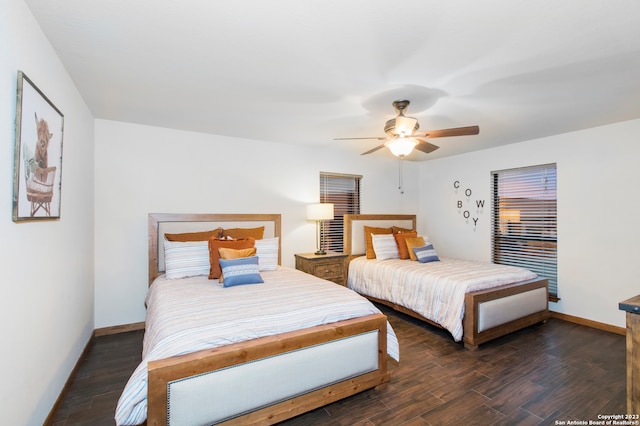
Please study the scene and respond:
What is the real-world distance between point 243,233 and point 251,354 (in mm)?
2212

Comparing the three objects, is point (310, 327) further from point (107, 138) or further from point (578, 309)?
point (578, 309)

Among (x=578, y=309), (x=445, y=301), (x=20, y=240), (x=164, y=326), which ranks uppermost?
(x=20, y=240)

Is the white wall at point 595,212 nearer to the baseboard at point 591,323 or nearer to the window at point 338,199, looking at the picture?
the baseboard at point 591,323

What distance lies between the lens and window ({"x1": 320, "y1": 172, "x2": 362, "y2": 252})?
4891 mm

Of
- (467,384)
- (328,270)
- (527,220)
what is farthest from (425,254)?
(467,384)

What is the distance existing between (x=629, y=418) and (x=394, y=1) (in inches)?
102

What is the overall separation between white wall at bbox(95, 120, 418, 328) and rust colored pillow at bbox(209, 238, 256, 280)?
35.2 inches

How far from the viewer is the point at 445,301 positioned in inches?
127

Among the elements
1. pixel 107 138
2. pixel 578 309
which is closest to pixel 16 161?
pixel 107 138

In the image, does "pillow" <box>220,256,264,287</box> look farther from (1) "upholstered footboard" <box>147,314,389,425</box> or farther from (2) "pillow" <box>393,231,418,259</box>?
(2) "pillow" <box>393,231,418,259</box>

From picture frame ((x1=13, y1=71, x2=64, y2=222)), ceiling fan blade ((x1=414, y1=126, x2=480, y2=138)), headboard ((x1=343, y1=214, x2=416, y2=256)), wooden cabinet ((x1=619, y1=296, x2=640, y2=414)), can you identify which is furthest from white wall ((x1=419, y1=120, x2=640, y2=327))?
picture frame ((x1=13, y1=71, x2=64, y2=222))

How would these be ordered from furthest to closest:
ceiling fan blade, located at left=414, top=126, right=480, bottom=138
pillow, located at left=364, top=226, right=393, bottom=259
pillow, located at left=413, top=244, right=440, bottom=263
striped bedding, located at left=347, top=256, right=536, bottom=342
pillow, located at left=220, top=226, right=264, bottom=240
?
pillow, located at left=364, top=226, right=393, bottom=259 < pillow, located at left=413, top=244, right=440, bottom=263 < pillow, located at left=220, top=226, right=264, bottom=240 < striped bedding, located at left=347, top=256, right=536, bottom=342 < ceiling fan blade, located at left=414, top=126, right=480, bottom=138

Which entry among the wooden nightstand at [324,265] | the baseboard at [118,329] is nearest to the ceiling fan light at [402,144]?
the wooden nightstand at [324,265]

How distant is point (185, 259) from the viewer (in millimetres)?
3105
